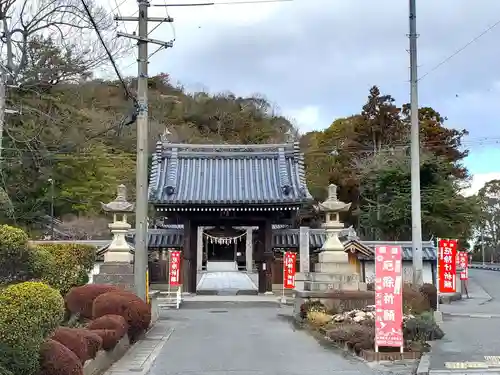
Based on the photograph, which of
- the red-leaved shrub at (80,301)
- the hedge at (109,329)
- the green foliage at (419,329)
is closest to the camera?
the hedge at (109,329)

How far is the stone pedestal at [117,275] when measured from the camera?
1672 centimetres

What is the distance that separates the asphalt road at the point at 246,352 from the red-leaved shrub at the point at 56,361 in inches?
117

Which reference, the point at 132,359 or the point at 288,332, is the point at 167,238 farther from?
the point at 132,359

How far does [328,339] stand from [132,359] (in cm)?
460

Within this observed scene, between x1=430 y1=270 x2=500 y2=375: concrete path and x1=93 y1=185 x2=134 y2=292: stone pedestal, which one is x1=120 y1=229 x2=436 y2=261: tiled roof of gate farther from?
x1=93 y1=185 x2=134 y2=292: stone pedestal

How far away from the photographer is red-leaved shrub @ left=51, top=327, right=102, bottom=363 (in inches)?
288

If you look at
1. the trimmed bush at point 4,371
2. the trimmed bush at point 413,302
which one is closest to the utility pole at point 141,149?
the trimmed bush at point 413,302

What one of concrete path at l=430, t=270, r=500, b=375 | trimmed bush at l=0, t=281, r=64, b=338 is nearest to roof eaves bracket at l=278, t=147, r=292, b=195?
concrete path at l=430, t=270, r=500, b=375

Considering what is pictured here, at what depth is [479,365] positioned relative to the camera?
9398 mm

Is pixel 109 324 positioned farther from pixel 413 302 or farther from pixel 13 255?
pixel 413 302

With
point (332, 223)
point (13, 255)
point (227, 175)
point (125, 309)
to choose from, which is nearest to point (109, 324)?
point (125, 309)

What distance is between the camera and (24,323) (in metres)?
5.75

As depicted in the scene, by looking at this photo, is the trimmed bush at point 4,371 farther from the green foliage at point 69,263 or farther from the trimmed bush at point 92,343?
the green foliage at point 69,263

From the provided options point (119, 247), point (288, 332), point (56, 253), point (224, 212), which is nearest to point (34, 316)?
point (56, 253)
